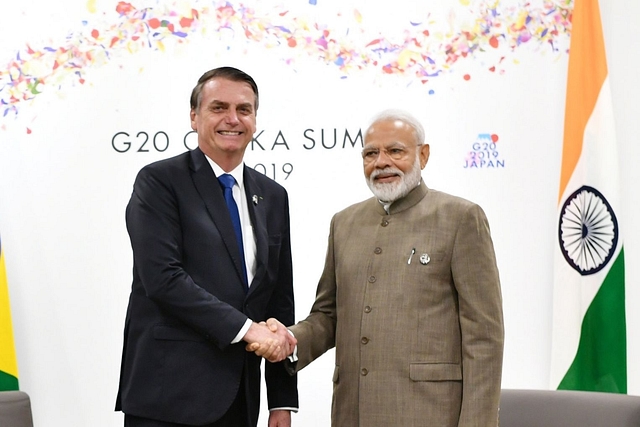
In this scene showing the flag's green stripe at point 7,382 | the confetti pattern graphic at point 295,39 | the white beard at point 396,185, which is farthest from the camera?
the confetti pattern graphic at point 295,39

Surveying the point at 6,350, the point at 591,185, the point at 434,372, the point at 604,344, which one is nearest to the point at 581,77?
the point at 591,185

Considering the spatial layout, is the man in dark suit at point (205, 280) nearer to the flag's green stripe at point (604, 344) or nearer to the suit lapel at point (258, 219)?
the suit lapel at point (258, 219)

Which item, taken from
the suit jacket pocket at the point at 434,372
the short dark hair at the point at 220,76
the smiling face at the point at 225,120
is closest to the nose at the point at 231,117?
the smiling face at the point at 225,120

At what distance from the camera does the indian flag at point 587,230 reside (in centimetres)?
387

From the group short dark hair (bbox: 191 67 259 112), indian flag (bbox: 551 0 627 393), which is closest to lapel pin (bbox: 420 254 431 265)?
short dark hair (bbox: 191 67 259 112)

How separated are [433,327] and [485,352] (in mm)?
178

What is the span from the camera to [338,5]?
4.02m

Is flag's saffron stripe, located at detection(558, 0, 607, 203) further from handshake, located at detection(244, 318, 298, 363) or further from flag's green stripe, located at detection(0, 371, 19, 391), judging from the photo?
flag's green stripe, located at detection(0, 371, 19, 391)

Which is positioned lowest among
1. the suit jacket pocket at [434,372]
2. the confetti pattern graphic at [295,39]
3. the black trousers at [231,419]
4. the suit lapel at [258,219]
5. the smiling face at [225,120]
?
the black trousers at [231,419]

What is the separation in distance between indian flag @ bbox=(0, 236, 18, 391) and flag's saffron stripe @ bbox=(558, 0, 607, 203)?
2.65 meters

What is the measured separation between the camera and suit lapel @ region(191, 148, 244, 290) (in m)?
2.71

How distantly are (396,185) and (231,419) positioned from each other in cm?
95

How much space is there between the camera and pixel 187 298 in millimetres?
2584

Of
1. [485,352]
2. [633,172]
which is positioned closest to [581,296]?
[633,172]
